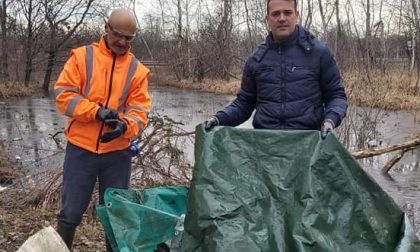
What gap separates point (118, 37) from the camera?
2809 mm

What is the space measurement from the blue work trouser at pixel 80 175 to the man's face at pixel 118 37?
0.59 meters

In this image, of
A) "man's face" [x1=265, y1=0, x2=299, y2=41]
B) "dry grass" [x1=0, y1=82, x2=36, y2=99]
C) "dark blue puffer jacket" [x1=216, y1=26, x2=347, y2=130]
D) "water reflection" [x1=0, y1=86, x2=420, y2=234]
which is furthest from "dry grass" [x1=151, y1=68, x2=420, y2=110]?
"dry grass" [x1=0, y1=82, x2=36, y2=99]

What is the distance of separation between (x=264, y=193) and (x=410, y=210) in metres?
4.33

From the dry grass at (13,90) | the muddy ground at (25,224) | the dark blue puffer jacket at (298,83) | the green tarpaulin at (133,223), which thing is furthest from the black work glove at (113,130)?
the dry grass at (13,90)

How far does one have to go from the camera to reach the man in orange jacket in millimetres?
2773

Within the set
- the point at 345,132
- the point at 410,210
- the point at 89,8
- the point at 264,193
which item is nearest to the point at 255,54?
the point at 264,193

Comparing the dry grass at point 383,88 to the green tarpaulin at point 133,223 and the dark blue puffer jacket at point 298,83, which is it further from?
the green tarpaulin at point 133,223

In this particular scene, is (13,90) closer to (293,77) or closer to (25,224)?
(25,224)

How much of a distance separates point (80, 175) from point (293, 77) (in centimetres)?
129

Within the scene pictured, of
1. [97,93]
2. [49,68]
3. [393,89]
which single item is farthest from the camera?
[49,68]

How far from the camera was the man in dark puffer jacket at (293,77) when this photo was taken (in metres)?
2.51

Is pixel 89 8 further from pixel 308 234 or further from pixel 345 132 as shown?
pixel 308 234

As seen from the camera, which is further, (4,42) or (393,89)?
(4,42)

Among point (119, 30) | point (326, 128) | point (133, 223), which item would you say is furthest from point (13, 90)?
point (326, 128)
